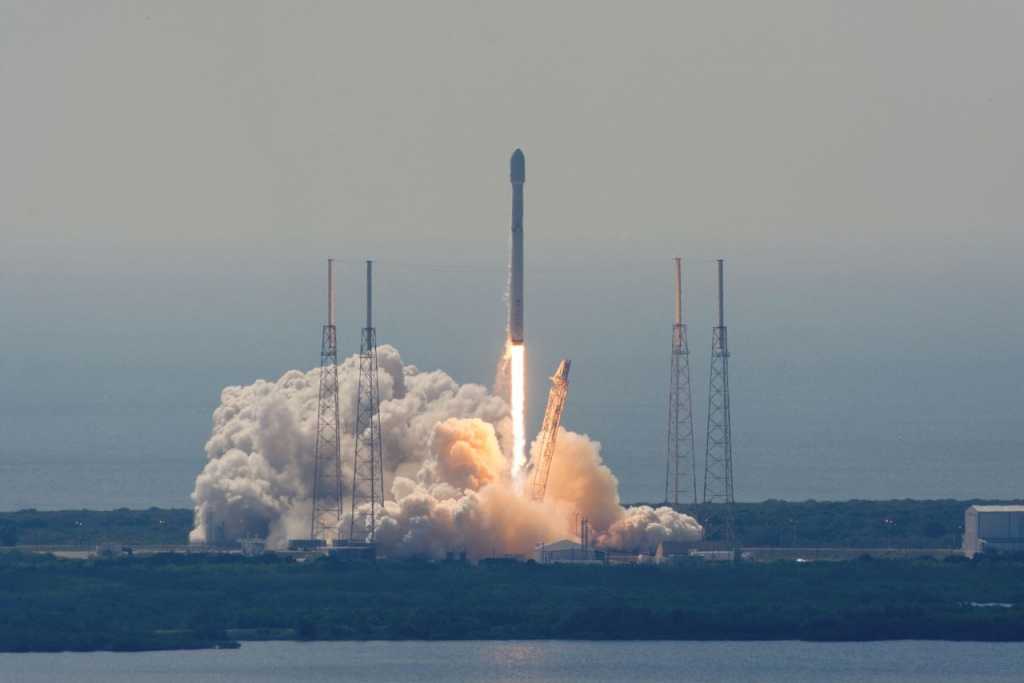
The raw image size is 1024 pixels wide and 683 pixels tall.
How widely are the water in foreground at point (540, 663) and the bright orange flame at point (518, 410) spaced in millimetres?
13475

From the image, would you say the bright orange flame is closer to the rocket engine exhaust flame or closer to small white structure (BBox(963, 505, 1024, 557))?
the rocket engine exhaust flame

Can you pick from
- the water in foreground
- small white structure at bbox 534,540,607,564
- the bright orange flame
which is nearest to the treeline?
the water in foreground

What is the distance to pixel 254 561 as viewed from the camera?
114m

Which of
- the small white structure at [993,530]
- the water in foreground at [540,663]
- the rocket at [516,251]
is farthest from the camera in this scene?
the small white structure at [993,530]

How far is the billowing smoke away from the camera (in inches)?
4498

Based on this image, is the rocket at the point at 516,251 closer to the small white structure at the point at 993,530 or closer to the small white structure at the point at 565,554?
the small white structure at the point at 565,554

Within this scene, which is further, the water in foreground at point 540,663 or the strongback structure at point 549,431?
the strongback structure at point 549,431

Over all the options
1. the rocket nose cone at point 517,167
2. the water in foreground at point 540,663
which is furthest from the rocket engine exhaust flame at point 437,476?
the water in foreground at point 540,663

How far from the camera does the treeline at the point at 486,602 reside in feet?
342

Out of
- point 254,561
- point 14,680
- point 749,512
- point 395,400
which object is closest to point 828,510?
point 749,512

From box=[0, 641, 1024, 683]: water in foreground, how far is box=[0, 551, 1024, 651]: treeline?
95 cm

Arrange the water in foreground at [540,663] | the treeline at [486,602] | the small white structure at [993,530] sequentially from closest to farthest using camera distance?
the water in foreground at [540,663] < the treeline at [486,602] < the small white structure at [993,530]

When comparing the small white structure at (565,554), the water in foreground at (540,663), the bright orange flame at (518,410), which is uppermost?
the bright orange flame at (518,410)

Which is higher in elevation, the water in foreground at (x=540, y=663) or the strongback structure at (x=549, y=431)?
the strongback structure at (x=549, y=431)
